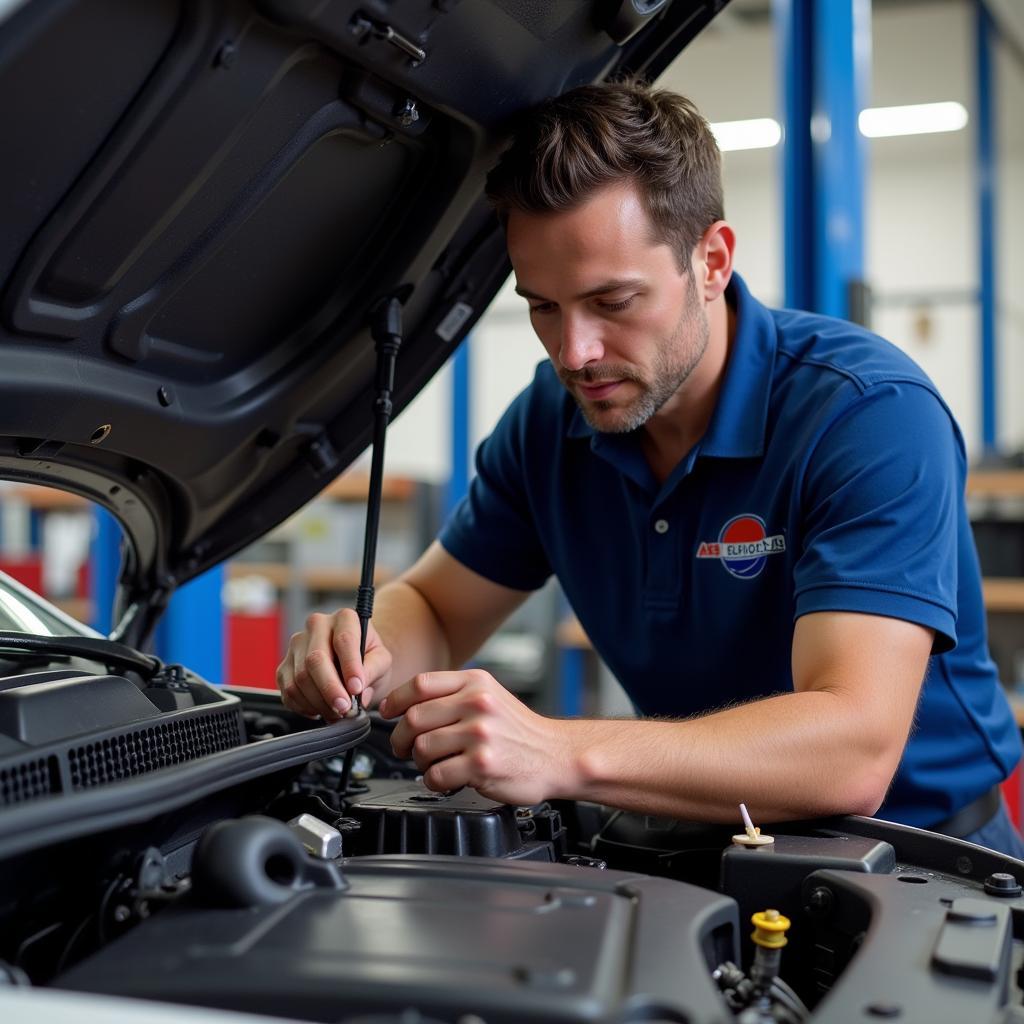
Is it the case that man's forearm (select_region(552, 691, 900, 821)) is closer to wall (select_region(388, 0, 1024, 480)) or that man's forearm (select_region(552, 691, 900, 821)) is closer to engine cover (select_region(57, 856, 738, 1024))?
engine cover (select_region(57, 856, 738, 1024))

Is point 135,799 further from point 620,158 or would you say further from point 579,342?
point 620,158

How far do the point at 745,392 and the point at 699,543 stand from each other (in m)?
0.18

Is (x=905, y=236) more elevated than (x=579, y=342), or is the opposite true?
(x=905, y=236)

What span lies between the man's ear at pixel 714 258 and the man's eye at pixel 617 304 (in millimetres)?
145

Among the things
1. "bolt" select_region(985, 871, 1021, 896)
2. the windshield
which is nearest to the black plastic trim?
the windshield

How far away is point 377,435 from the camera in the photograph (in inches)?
47.5

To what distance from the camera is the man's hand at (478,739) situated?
0.96 m

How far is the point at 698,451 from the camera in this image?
4.50ft

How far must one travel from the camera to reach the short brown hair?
3.90 ft

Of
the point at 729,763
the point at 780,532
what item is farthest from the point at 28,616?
the point at 780,532

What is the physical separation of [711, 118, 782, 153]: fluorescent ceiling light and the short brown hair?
6.66m

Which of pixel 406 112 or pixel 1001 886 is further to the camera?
pixel 406 112

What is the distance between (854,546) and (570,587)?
47 cm

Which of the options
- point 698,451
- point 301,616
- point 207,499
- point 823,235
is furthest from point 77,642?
point 301,616
